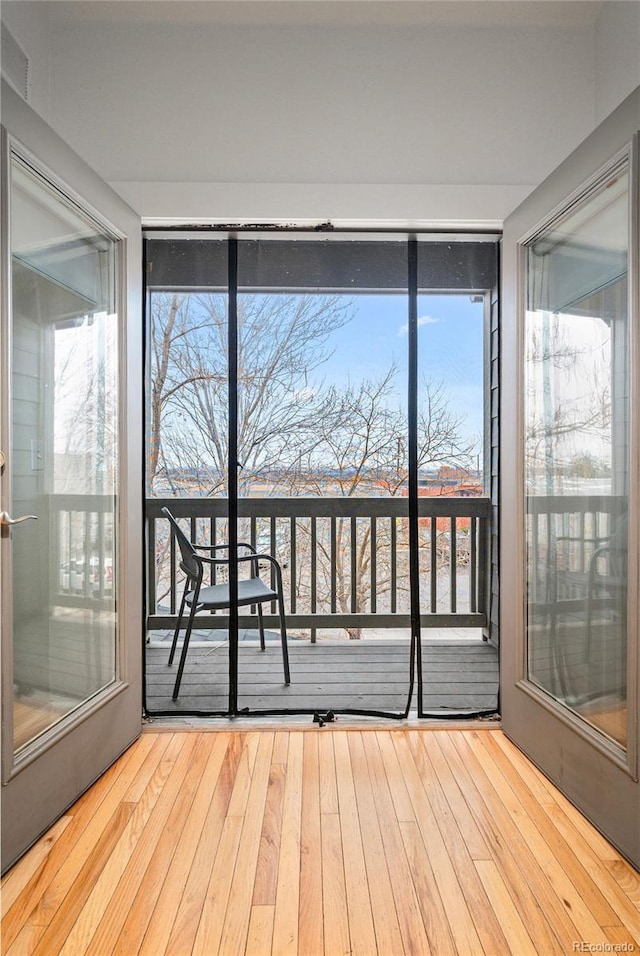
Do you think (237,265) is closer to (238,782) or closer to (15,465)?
(15,465)

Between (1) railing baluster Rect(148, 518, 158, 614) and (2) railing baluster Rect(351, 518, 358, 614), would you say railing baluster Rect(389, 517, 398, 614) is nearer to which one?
(2) railing baluster Rect(351, 518, 358, 614)

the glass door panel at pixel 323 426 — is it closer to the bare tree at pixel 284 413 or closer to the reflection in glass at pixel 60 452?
the bare tree at pixel 284 413

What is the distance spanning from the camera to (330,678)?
268 cm

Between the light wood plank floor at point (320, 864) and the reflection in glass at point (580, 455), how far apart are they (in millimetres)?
426

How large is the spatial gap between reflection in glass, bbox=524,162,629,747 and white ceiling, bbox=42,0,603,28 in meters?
1.09

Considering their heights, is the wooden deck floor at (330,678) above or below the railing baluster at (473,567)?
below

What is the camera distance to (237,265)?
8.73 ft

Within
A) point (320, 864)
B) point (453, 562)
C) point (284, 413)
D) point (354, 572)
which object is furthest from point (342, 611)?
point (320, 864)

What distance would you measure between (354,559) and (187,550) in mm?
777

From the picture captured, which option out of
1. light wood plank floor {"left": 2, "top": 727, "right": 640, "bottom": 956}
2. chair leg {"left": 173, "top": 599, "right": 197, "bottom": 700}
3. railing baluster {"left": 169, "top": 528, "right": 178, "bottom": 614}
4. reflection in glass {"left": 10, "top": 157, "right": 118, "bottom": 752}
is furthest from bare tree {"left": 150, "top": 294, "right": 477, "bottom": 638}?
light wood plank floor {"left": 2, "top": 727, "right": 640, "bottom": 956}

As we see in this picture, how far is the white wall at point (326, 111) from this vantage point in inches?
100

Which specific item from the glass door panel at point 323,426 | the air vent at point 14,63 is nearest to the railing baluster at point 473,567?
the glass door panel at point 323,426

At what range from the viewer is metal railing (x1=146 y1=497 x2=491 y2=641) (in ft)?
8.82

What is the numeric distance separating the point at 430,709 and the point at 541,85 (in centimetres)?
285
